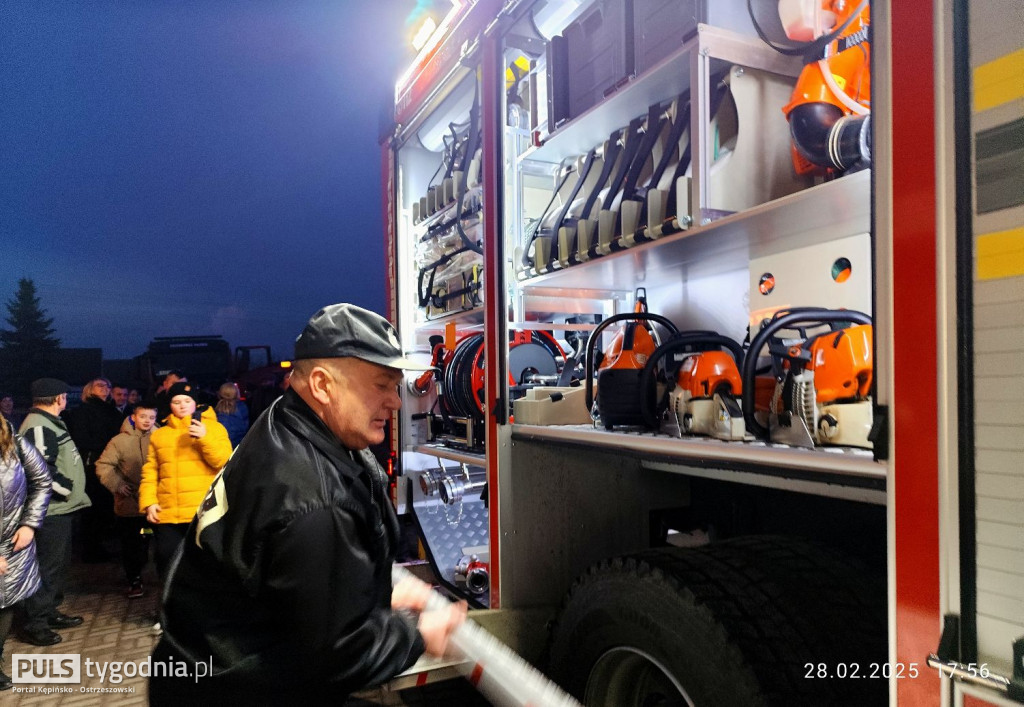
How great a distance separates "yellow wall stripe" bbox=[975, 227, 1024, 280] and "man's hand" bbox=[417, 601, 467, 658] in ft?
5.13

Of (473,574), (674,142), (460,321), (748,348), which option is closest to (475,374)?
(460,321)

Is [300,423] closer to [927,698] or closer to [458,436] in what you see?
[927,698]

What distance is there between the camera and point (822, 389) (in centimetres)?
154

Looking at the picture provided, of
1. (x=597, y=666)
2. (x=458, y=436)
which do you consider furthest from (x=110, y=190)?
(x=597, y=666)

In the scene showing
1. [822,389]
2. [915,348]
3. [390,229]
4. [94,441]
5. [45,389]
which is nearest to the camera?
[915,348]

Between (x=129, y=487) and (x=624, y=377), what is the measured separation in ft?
17.3

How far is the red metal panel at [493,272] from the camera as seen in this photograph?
269 cm

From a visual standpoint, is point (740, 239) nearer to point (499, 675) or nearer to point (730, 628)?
point (730, 628)

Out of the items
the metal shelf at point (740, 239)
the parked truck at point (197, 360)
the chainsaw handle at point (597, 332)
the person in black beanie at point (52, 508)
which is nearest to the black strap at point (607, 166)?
the metal shelf at point (740, 239)

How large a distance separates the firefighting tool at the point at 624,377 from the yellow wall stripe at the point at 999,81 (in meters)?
1.22

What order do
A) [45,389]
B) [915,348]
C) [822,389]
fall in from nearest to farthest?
[915,348] < [822,389] < [45,389]

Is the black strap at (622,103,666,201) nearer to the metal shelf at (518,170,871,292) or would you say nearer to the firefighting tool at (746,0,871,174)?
the metal shelf at (518,170,871,292)

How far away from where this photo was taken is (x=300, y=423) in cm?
162

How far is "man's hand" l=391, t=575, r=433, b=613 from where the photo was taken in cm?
211
